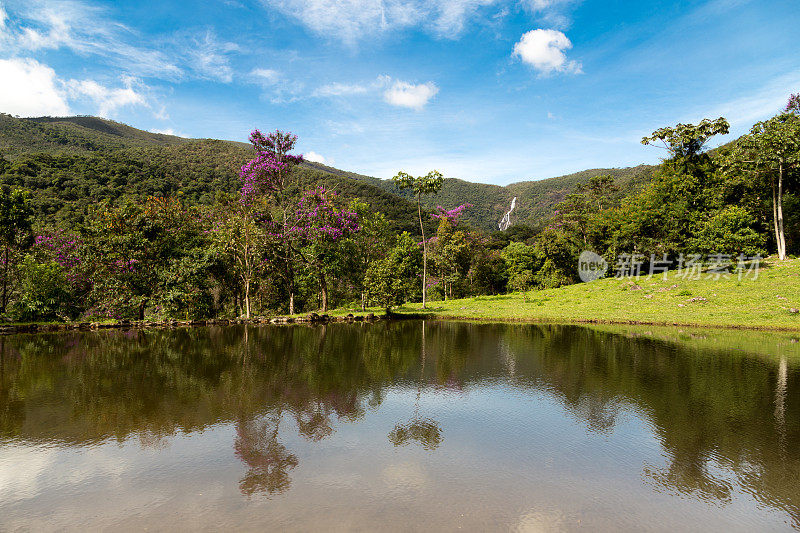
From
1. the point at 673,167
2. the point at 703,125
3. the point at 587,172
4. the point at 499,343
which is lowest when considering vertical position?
the point at 499,343

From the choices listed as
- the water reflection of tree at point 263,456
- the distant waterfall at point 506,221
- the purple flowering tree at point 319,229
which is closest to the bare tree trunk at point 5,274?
the purple flowering tree at point 319,229

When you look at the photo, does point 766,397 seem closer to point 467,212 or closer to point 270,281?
point 270,281

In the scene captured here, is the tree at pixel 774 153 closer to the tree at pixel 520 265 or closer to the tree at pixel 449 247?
the tree at pixel 520 265

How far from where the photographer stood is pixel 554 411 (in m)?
11.7

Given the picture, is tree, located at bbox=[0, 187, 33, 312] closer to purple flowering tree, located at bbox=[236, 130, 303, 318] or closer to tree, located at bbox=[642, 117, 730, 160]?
purple flowering tree, located at bbox=[236, 130, 303, 318]

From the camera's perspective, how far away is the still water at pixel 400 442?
A: 252 inches

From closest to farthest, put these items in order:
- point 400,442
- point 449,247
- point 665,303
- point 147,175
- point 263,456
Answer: point 263,456
point 400,442
point 665,303
point 449,247
point 147,175

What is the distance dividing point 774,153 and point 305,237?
43562 mm

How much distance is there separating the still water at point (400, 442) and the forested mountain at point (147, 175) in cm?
4203

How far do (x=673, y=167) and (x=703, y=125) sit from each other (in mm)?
5183

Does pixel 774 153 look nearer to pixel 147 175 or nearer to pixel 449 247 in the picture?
pixel 449 247

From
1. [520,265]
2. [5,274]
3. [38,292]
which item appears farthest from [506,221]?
[5,274]

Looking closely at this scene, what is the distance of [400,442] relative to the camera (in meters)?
9.35

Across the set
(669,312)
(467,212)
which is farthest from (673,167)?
(467,212)
